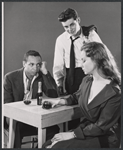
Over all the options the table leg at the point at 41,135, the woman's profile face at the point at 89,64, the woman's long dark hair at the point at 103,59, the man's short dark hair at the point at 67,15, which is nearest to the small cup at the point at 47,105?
the table leg at the point at 41,135

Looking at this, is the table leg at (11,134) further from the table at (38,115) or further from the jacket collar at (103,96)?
the jacket collar at (103,96)

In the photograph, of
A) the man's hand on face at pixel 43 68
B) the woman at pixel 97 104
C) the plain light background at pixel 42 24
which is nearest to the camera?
the woman at pixel 97 104

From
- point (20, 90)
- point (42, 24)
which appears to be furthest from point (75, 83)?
point (42, 24)

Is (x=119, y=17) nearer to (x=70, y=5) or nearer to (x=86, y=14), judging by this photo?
(x=86, y=14)

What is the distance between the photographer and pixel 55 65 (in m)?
2.22

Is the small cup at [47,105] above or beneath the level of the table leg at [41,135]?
above

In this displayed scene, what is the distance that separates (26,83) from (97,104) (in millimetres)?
779

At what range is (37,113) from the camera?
1.82m

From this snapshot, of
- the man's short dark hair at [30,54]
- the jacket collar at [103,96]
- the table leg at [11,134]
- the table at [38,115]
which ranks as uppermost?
the man's short dark hair at [30,54]

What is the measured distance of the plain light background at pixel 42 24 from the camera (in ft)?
6.76

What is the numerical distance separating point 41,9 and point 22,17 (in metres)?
0.20

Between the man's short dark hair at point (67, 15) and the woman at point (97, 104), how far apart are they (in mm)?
366

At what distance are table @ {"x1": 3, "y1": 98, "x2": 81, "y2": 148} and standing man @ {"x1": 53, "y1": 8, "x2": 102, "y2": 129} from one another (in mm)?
229

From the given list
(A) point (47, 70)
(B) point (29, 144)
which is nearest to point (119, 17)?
(A) point (47, 70)
